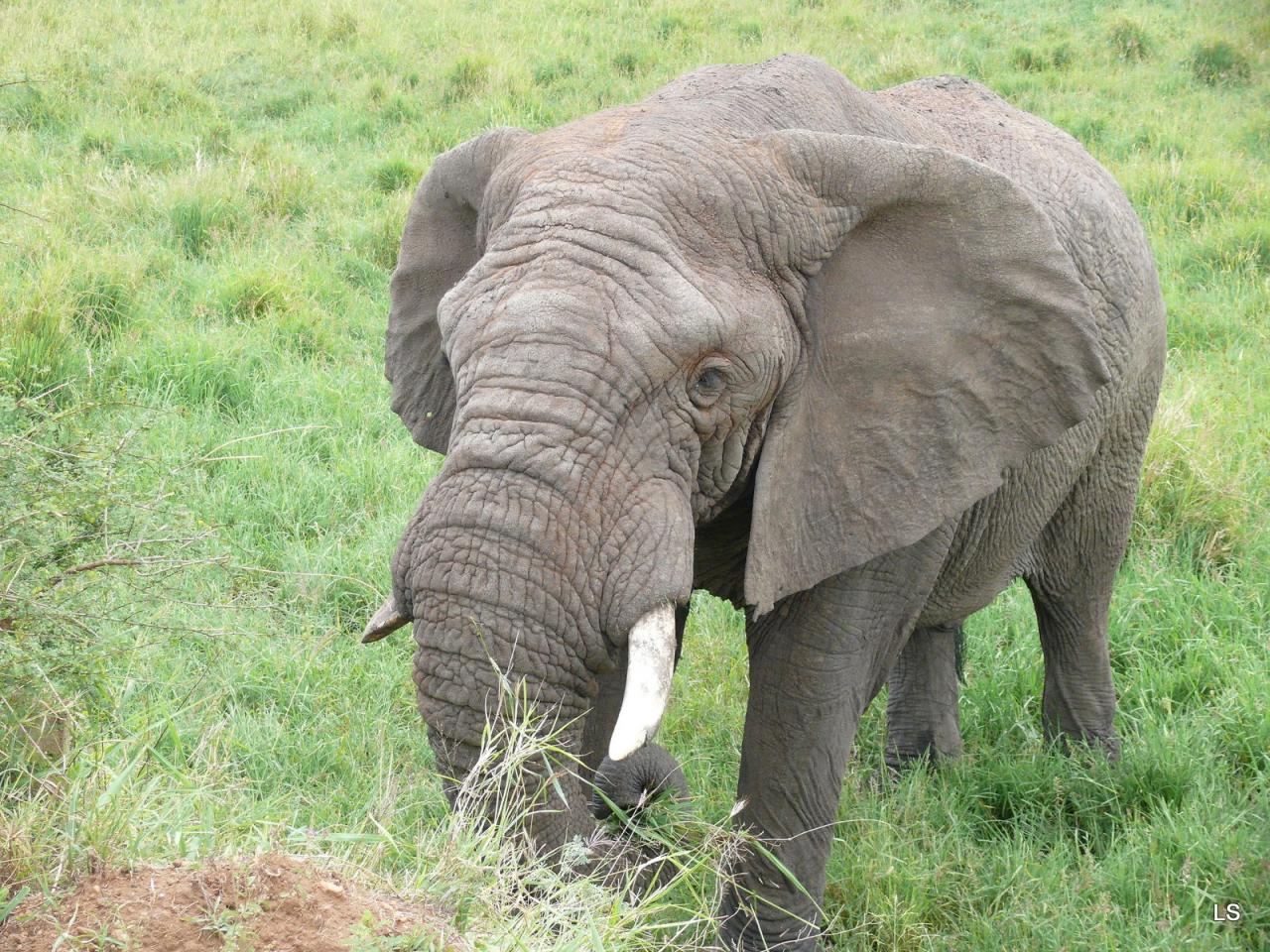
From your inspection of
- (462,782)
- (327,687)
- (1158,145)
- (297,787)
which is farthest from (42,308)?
(1158,145)

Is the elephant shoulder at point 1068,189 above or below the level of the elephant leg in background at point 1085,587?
above

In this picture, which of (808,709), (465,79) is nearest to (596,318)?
(808,709)

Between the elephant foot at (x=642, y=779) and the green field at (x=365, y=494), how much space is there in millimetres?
123

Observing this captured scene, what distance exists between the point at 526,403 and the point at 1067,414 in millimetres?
1430

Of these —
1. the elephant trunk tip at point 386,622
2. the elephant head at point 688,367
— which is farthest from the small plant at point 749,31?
the elephant trunk tip at point 386,622

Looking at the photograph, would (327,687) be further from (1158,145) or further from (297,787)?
(1158,145)

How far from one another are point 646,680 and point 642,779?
4.98ft

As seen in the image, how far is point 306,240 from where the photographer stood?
7.96m

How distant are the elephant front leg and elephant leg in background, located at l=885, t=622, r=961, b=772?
1.17m

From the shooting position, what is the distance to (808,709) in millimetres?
3689

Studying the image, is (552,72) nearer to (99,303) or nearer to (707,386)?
(99,303)

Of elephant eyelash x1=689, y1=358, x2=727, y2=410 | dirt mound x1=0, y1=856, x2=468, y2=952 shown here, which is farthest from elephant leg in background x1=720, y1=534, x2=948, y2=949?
dirt mound x1=0, y1=856, x2=468, y2=952

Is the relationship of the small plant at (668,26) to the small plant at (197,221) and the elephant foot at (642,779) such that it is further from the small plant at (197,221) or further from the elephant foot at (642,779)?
the elephant foot at (642,779)

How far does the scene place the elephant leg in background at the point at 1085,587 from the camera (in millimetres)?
4793
